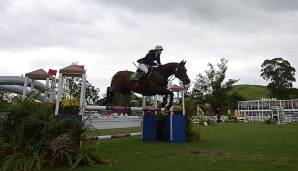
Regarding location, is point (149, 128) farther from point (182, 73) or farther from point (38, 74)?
point (38, 74)

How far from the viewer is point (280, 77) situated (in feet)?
187

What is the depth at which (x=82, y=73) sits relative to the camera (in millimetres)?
5355

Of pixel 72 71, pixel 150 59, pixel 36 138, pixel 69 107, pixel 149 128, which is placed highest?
pixel 150 59

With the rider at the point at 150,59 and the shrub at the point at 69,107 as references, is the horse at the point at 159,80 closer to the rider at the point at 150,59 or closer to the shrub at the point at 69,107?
the rider at the point at 150,59

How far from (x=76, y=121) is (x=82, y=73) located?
1091mm

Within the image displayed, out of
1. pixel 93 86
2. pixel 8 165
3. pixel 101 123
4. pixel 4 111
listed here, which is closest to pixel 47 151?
pixel 8 165

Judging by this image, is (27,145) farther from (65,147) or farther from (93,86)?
(93,86)

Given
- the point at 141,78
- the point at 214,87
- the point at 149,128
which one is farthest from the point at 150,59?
the point at 214,87

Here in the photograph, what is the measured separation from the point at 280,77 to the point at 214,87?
939 inches

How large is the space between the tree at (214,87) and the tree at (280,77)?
2004 cm

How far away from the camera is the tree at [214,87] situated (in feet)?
131

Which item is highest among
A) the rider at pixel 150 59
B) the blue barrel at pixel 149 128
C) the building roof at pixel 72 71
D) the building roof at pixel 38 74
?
the rider at pixel 150 59

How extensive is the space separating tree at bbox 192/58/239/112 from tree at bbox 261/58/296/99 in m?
20.0

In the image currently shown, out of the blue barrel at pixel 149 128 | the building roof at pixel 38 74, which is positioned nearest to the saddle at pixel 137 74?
the blue barrel at pixel 149 128
